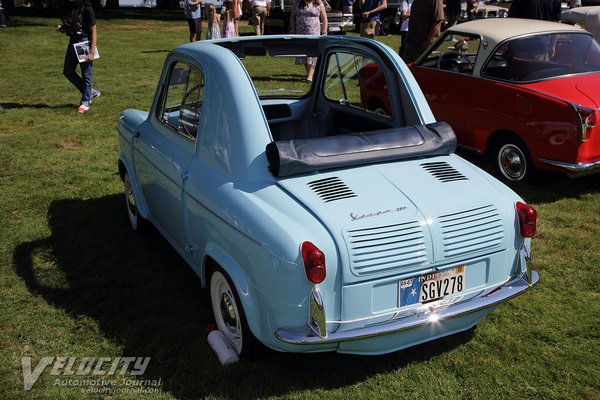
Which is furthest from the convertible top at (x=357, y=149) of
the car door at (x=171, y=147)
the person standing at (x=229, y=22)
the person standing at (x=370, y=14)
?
the person standing at (x=229, y=22)

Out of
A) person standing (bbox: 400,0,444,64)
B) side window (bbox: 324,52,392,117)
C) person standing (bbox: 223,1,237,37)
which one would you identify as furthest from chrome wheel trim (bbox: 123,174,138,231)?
person standing (bbox: 223,1,237,37)

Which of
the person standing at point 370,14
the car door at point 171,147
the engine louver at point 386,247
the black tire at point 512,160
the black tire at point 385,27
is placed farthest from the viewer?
the black tire at point 385,27

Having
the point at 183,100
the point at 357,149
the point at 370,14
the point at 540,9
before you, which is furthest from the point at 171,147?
the point at 370,14

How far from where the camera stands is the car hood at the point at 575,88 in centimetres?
593

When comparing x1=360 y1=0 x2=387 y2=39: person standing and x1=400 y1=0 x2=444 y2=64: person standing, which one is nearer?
x1=400 y1=0 x2=444 y2=64: person standing

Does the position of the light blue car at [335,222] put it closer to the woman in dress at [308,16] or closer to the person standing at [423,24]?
the person standing at [423,24]

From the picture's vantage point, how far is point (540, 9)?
30.3 ft

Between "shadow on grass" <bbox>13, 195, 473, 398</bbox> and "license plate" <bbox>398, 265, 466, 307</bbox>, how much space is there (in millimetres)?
578

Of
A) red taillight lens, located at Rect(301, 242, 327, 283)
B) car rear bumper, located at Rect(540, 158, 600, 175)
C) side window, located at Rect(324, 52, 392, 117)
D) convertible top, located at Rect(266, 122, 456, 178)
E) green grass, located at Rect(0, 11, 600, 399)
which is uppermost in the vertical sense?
side window, located at Rect(324, 52, 392, 117)

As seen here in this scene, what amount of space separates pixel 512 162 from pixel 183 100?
3.77 meters

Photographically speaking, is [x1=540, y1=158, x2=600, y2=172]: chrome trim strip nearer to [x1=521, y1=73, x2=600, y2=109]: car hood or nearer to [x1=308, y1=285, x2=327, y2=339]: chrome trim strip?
[x1=521, y1=73, x2=600, y2=109]: car hood

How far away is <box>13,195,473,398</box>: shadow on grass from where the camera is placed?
3500 millimetres

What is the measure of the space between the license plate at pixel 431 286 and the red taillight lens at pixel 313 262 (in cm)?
46

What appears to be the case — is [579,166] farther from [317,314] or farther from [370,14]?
[370,14]
